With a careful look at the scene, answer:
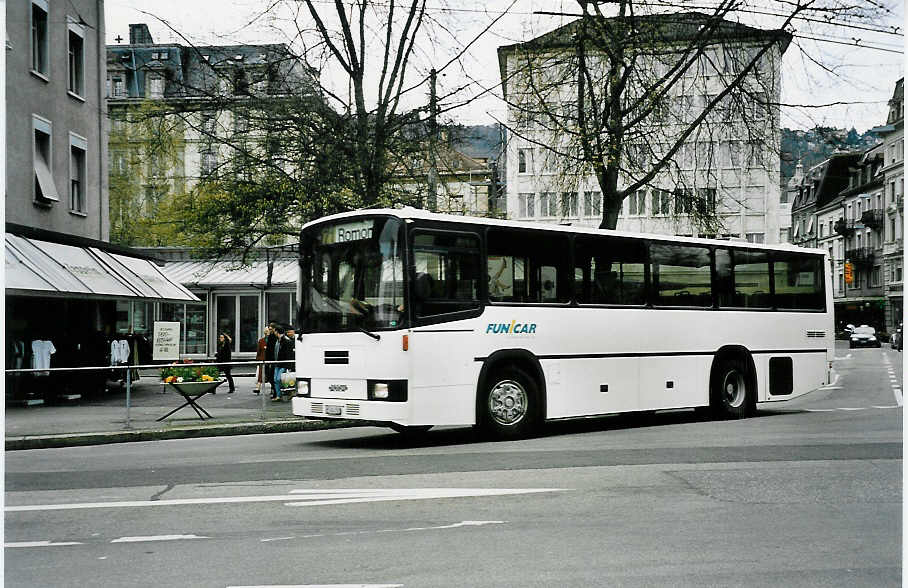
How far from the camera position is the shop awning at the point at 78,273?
21078mm

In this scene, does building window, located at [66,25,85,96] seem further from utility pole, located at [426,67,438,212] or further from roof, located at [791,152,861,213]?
roof, located at [791,152,861,213]

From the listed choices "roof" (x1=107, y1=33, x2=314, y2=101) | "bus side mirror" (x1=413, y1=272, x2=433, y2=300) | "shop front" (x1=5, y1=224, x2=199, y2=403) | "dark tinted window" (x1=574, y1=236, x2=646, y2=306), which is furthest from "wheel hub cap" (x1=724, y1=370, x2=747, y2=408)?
"shop front" (x1=5, y1=224, x2=199, y2=403)

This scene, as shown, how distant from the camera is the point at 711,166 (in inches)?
869

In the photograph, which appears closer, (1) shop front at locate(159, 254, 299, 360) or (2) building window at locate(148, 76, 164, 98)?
(2) building window at locate(148, 76, 164, 98)

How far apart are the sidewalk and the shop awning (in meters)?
4.55

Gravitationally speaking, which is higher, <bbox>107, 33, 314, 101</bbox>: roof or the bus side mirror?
<bbox>107, 33, 314, 101</bbox>: roof

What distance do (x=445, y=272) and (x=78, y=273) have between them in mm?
13186

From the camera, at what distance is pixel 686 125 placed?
22.1 meters

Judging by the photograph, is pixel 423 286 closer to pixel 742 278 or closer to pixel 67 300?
pixel 742 278

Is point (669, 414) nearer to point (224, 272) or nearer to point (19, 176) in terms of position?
point (19, 176)

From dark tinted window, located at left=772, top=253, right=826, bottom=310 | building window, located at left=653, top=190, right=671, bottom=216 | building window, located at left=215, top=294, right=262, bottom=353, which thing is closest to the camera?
dark tinted window, located at left=772, top=253, right=826, bottom=310

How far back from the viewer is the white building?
20.9 metres

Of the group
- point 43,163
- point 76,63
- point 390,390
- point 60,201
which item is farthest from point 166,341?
point 390,390

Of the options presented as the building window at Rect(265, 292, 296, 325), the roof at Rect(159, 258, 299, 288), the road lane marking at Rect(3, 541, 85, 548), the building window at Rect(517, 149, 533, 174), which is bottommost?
the road lane marking at Rect(3, 541, 85, 548)
